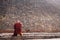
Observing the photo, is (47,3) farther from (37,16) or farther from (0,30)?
(0,30)

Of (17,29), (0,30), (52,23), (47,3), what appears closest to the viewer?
(17,29)

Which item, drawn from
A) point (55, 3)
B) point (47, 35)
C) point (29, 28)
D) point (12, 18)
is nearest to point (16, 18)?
point (12, 18)

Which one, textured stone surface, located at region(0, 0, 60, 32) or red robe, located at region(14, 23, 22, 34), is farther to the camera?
textured stone surface, located at region(0, 0, 60, 32)

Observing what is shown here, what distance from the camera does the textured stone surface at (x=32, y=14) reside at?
6.96 m

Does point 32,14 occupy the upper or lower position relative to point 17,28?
upper

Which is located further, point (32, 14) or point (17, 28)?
point (32, 14)

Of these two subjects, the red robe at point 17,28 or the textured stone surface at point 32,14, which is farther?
the textured stone surface at point 32,14

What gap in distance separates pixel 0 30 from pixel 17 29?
1.11 metres

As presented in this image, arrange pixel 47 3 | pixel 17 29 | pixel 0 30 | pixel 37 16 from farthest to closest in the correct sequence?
pixel 47 3, pixel 37 16, pixel 0 30, pixel 17 29

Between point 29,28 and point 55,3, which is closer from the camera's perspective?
point 29,28

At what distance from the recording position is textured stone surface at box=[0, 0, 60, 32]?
22.9 feet

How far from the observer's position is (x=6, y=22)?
728 cm

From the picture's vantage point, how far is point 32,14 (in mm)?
8156

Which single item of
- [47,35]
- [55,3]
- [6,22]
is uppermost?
[55,3]
